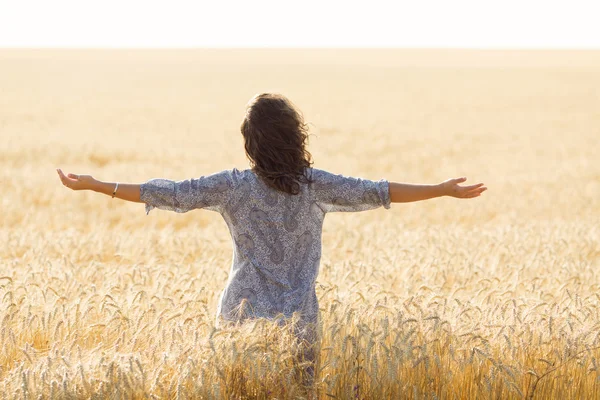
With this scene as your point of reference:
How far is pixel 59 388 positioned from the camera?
2.80 meters

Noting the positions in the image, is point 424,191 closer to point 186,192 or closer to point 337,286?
point 186,192

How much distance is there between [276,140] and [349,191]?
0.36 meters

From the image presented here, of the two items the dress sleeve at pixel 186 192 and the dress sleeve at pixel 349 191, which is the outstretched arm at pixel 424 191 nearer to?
the dress sleeve at pixel 349 191

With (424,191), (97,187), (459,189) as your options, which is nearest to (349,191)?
(424,191)

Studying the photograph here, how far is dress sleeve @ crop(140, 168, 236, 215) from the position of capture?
10.7ft

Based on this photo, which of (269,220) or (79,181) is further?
(269,220)

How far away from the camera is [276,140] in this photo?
3244 millimetres

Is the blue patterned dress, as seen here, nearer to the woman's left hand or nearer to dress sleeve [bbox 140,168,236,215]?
dress sleeve [bbox 140,168,236,215]

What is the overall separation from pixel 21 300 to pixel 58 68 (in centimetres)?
5022

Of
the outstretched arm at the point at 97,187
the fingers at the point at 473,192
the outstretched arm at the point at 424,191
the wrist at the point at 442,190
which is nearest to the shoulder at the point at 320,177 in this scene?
the outstretched arm at the point at 424,191

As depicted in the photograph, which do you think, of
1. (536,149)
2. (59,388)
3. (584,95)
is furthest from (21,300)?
(584,95)

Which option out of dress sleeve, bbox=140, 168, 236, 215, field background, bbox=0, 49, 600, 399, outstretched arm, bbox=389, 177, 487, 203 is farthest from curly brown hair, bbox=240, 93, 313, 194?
field background, bbox=0, 49, 600, 399

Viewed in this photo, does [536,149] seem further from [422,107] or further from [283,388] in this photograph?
[283,388]

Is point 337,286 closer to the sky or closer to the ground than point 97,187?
closer to the ground
